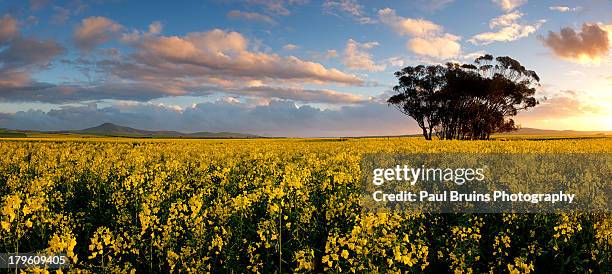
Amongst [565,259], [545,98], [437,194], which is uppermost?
[545,98]

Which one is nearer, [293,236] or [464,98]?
[293,236]

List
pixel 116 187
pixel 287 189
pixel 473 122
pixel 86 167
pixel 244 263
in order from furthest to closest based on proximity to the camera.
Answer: pixel 473 122, pixel 86 167, pixel 116 187, pixel 287 189, pixel 244 263

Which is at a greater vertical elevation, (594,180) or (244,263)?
(594,180)

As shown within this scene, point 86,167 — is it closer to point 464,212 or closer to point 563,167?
point 464,212

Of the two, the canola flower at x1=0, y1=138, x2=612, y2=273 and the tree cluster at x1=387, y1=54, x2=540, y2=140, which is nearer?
the canola flower at x1=0, y1=138, x2=612, y2=273

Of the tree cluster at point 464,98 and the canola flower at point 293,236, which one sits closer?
the canola flower at point 293,236

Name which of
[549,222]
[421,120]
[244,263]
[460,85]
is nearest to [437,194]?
[549,222]

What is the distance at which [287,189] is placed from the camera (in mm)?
9062

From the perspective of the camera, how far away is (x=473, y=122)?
7794 centimetres

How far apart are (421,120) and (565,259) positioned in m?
74.6

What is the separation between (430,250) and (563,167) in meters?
10.7

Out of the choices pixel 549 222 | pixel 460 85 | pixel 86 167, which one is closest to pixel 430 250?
pixel 549 222

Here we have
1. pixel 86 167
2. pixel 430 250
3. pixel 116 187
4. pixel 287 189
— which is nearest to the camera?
pixel 430 250

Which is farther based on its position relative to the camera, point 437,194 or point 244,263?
point 437,194
